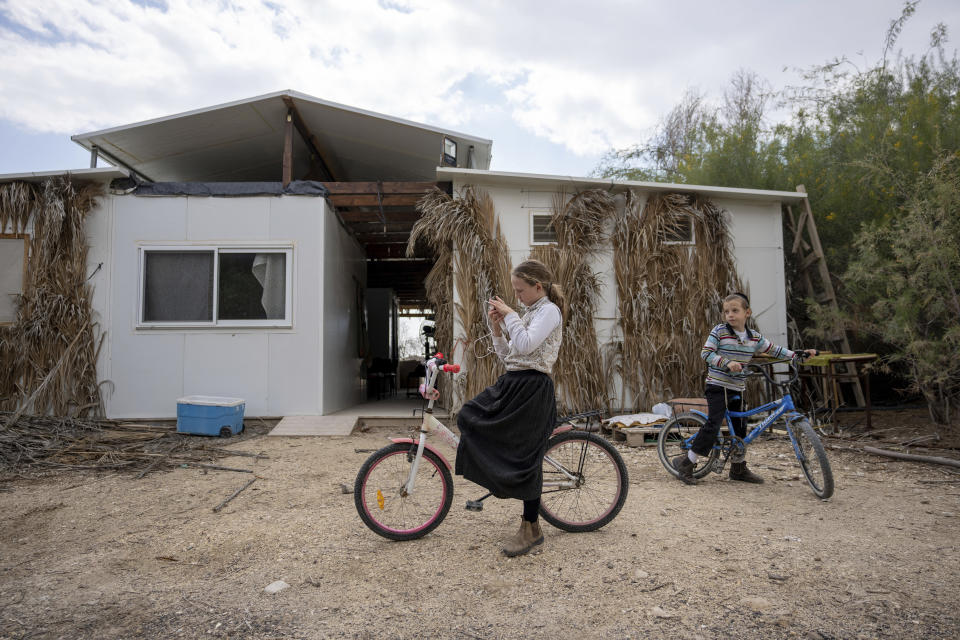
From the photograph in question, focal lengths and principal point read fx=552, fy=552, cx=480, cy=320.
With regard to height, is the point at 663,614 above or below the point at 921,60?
below

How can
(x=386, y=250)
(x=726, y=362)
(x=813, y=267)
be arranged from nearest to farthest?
(x=726, y=362) < (x=813, y=267) < (x=386, y=250)

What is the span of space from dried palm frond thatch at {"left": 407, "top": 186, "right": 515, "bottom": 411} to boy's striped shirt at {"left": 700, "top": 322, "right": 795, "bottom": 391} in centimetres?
294

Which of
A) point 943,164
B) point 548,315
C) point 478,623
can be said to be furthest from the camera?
point 943,164

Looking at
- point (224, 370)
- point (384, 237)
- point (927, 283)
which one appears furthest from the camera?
point (384, 237)

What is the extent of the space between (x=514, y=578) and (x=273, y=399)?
4.97m

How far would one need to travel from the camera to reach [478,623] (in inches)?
81.7

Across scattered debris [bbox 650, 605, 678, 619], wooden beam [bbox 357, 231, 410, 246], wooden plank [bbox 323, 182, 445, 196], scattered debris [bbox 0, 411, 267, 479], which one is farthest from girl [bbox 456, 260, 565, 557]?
wooden beam [bbox 357, 231, 410, 246]

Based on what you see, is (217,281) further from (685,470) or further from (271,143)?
(685,470)

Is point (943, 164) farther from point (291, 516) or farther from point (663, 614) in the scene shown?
point (291, 516)

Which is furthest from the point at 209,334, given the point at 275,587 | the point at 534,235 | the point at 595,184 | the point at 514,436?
the point at 514,436

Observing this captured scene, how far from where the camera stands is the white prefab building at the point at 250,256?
21.7ft

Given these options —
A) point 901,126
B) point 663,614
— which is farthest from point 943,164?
point 663,614

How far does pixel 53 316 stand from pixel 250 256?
227 centimetres

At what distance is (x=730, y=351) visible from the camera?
→ 13.3 ft
